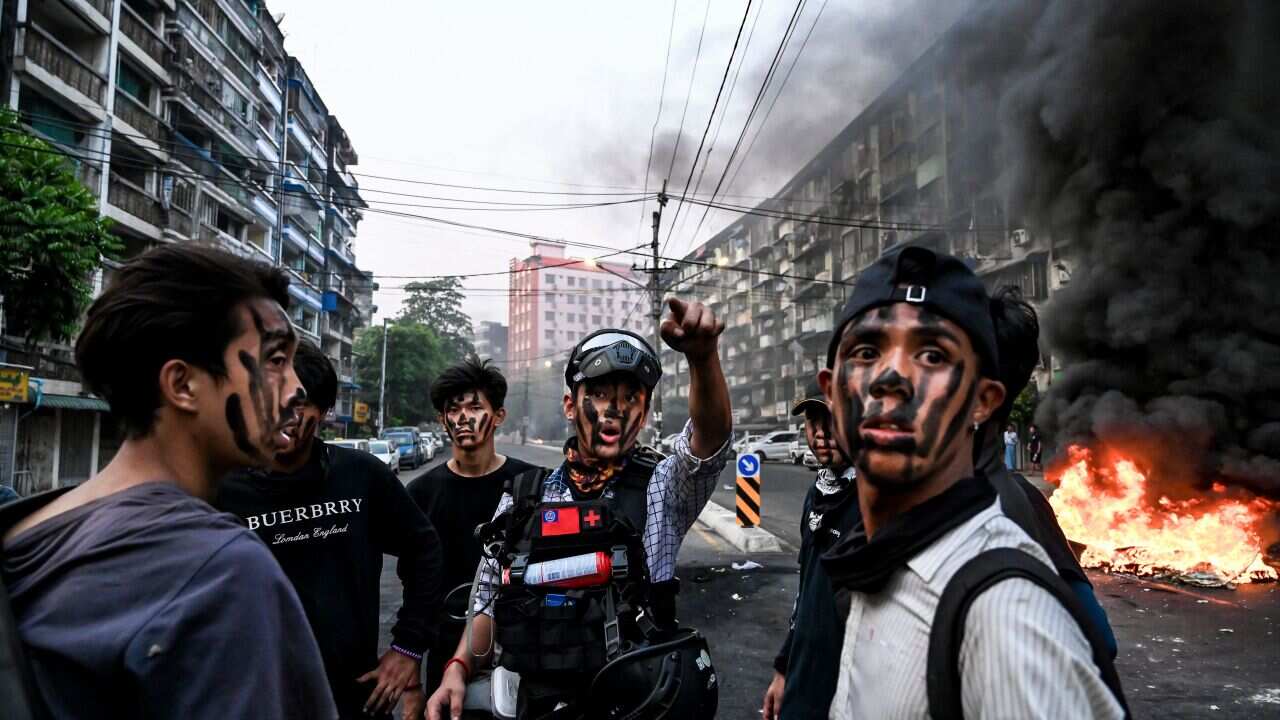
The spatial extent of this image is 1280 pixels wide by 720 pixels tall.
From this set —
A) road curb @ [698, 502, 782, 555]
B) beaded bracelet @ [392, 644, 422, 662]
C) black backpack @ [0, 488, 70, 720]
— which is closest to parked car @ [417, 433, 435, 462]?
road curb @ [698, 502, 782, 555]

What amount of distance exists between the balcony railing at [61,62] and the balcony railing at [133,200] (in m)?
2.39

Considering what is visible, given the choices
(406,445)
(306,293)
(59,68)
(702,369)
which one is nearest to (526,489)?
(702,369)

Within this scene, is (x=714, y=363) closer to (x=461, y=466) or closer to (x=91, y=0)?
(x=461, y=466)

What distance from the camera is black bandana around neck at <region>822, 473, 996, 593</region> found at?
1213 mm

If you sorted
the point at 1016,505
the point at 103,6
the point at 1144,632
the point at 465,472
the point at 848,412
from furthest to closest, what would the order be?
the point at 103,6 → the point at 1144,632 → the point at 465,472 → the point at 1016,505 → the point at 848,412

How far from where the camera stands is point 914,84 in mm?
23312

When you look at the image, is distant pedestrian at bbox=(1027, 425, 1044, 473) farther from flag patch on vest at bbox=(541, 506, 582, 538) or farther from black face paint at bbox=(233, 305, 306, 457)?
black face paint at bbox=(233, 305, 306, 457)

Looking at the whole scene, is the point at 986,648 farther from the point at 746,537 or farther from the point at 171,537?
the point at 746,537

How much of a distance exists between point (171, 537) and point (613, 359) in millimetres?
1626

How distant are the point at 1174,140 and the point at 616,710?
17912 mm

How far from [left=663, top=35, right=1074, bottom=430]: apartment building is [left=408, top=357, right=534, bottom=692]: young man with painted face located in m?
3.84

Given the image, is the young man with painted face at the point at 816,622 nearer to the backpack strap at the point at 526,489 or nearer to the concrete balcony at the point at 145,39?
the backpack strap at the point at 526,489

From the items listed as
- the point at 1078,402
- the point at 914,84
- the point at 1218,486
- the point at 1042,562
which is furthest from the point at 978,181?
the point at 1042,562

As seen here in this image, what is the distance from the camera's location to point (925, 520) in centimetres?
123
